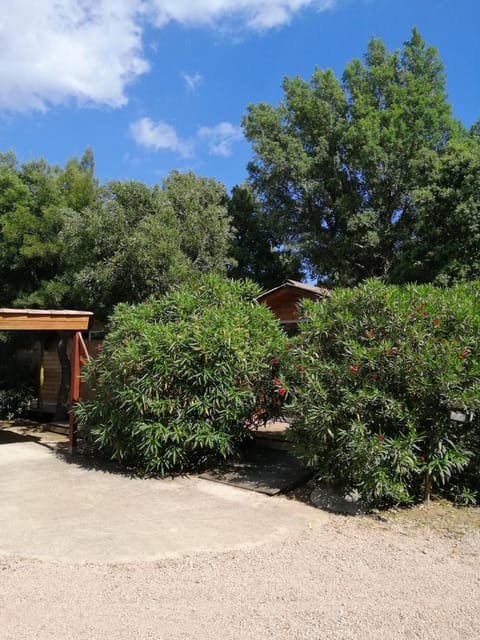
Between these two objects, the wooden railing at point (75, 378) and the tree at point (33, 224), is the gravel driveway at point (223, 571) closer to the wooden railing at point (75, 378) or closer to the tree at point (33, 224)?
the wooden railing at point (75, 378)

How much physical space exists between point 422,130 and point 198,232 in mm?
9242

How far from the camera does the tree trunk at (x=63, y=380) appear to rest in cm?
1057

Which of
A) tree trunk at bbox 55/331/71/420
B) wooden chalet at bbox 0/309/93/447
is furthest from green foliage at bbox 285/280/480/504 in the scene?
tree trunk at bbox 55/331/71/420

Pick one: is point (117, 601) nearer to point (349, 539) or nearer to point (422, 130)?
point (349, 539)

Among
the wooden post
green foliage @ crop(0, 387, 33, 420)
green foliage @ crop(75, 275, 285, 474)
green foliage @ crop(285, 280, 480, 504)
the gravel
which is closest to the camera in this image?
the gravel

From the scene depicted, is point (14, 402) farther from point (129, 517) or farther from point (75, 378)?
point (129, 517)

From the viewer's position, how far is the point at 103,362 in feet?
21.4

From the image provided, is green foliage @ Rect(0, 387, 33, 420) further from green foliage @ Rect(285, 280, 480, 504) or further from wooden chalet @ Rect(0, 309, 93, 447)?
green foliage @ Rect(285, 280, 480, 504)

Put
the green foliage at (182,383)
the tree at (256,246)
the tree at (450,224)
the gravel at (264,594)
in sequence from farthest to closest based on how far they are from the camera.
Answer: the tree at (256,246) → the tree at (450,224) → the green foliage at (182,383) → the gravel at (264,594)

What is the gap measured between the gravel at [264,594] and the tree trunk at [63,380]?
731 cm

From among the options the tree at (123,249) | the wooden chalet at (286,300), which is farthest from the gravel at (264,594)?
the tree at (123,249)

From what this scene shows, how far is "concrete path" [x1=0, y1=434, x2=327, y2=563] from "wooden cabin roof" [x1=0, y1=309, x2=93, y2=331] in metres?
2.27

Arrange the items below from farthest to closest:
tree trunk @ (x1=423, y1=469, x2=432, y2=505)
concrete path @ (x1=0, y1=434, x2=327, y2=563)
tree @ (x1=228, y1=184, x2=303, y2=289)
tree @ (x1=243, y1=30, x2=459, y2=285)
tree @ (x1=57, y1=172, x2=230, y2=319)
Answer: tree @ (x1=228, y1=184, x2=303, y2=289)
tree @ (x1=243, y1=30, x2=459, y2=285)
tree @ (x1=57, y1=172, x2=230, y2=319)
tree trunk @ (x1=423, y1=469, x2=432, y2=505)
concrete path @ (x1=0, y1=434, x2=327, y2=563)

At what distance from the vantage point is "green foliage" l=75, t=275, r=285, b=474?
581cm
